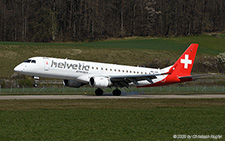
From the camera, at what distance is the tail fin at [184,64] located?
5397 cm

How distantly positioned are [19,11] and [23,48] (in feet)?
96.1

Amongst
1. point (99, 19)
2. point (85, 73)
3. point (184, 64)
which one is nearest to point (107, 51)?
point (99, 19)

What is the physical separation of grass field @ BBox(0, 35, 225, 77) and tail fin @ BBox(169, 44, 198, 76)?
40574mm

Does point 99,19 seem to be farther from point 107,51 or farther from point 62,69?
point 62,69

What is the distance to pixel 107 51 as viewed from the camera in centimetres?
11094

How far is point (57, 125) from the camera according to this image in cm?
2064

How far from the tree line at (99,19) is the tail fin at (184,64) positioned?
74.7 m

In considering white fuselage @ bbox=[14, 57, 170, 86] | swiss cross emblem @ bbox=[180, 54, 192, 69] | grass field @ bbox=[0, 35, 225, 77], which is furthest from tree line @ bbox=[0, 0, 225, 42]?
white fuselage @ bbox=[14, 57, 170, 86]

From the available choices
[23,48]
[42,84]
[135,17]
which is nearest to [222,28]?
[135,17]

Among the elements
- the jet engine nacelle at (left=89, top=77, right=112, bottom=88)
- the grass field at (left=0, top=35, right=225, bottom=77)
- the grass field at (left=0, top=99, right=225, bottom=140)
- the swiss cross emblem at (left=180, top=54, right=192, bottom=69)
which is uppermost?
the grass field at (left=0, top=99, right=225, bottom=140)

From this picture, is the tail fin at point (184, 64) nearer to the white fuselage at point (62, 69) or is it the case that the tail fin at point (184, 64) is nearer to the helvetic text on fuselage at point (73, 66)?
the white fuselage at point (62, 69)

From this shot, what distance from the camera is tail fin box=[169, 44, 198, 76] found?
53969 millimetres

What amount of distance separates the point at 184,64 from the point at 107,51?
190 ft

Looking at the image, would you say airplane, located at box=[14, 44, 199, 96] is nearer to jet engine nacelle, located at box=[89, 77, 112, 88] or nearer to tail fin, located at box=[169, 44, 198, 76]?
jet engine nacelle, located at box=[89, 77, 112, 88]
